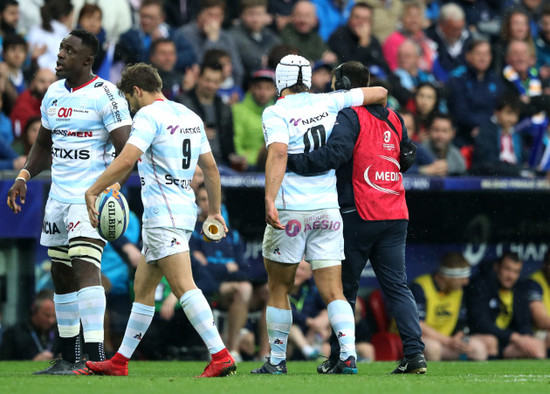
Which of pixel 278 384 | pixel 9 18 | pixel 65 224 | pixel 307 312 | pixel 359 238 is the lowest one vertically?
pixel 307 312

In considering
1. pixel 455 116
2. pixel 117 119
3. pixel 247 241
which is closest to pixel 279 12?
pixel 455 116

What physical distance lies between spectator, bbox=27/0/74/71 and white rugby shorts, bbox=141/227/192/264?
5.72 metres

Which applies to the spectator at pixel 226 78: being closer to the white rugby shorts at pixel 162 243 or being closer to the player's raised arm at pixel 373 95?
the player's raised arm at pixel 373 95

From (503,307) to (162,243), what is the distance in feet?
20.7

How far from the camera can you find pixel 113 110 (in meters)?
7.93

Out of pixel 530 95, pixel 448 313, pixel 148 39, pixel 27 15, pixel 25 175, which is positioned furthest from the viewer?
pixel 530 95

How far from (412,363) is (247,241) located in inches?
170

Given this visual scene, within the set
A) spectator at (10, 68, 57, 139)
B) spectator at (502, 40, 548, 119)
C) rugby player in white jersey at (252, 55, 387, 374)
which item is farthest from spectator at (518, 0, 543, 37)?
rugby player in white jersey at (252, 55, 387, 374)

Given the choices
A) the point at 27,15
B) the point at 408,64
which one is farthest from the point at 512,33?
the point at 27,15

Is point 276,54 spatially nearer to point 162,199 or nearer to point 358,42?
point 358,42

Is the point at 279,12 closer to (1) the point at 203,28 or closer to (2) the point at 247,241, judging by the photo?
(1) the point at 203,28

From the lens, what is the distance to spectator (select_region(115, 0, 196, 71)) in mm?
13320

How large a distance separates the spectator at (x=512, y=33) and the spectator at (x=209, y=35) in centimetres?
433

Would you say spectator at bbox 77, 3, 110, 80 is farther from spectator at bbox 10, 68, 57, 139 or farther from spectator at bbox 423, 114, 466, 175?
spectator at bbox 423, 114, 466, 175
